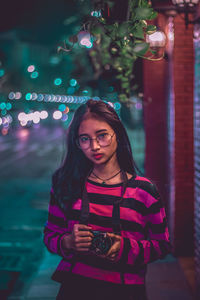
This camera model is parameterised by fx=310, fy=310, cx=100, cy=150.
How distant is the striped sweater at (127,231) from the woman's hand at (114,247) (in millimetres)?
40

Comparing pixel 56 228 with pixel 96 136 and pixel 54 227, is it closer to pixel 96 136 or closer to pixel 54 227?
pixel 54 227

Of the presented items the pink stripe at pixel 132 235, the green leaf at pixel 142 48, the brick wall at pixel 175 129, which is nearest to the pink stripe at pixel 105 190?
the pink stripe at pixel 132 235

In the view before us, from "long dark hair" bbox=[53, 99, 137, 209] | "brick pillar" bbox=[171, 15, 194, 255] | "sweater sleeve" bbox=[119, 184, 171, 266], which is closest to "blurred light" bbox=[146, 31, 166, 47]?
"brick pillar" bbox=[171, 15, 194, 255]

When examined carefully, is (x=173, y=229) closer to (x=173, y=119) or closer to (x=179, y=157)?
(x=179, y=157)

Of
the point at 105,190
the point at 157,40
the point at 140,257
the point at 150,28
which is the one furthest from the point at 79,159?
the point at 157,40

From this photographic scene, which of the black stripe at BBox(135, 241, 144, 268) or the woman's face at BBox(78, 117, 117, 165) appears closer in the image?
the black stripe at BBox(135, 241, 144, 268)

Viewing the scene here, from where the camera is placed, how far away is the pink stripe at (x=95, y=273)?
185 centimetres

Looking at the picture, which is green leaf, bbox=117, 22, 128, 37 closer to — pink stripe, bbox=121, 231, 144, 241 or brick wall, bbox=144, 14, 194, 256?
pink stripe, bbox=121, 231, 144, 241

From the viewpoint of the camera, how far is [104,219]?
1.89 m

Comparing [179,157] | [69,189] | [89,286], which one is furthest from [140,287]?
[179,157]

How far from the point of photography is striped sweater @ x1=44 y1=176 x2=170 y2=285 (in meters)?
1.85

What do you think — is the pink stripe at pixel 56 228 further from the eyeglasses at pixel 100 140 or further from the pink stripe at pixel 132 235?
the eyeglasses at pixel 100 140

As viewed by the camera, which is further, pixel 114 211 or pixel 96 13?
pixel 96 13

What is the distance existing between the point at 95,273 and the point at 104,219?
12.9 inches
